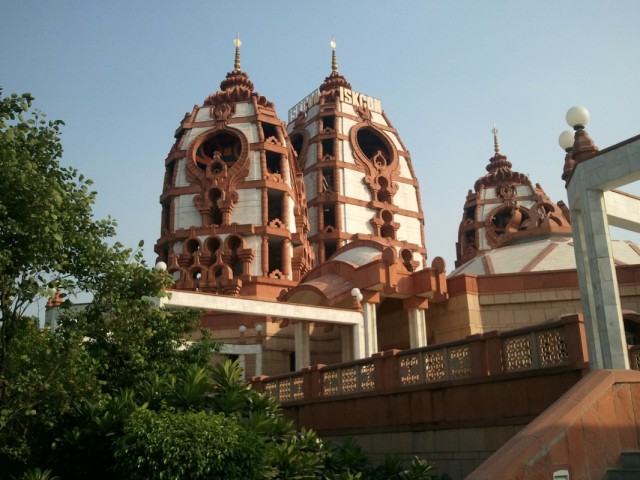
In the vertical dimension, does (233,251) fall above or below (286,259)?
above

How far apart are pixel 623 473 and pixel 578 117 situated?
229 inches

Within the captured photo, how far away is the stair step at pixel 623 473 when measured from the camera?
8430 mm

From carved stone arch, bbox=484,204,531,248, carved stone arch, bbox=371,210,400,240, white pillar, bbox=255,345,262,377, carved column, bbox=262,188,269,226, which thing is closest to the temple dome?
carved stone arch, bbox=484,204,531,248

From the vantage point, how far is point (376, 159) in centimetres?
5081

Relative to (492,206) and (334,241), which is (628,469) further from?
(492,206)

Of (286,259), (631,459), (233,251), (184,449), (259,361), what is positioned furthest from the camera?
(286,259)

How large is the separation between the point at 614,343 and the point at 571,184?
9.68 feet

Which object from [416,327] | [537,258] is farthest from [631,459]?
[537,258]

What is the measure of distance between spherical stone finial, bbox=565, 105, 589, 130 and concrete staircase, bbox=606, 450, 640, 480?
536cm

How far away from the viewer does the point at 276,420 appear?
12227 millimetres

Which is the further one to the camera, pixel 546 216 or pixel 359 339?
pixel 546 216

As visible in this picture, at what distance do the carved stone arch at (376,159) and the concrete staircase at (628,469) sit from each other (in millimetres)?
40781

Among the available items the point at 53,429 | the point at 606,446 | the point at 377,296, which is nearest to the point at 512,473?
the point at 606,446

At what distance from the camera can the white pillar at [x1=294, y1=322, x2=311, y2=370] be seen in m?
26.5
